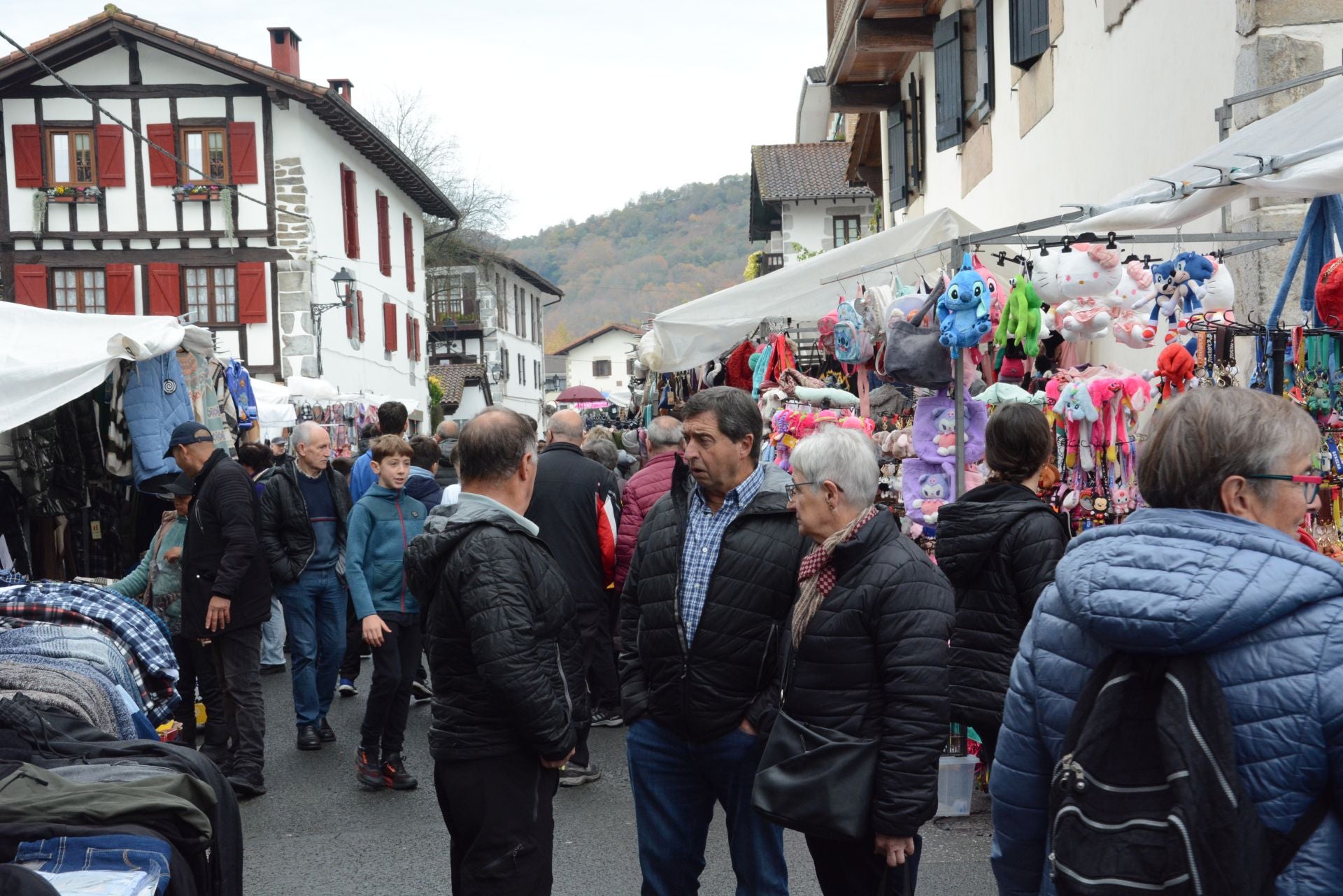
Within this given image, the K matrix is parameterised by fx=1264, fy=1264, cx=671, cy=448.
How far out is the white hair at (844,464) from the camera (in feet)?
A: 10.9

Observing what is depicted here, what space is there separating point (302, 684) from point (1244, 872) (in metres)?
6.33

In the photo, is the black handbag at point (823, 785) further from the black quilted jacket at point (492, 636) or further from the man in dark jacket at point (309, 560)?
the man in dark jacket at point (309, 560)

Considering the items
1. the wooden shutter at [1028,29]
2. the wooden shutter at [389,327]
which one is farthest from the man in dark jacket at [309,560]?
the wooden shutter at [389,327]

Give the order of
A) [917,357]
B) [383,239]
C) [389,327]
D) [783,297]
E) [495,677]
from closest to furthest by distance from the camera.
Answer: [495,677], [917,357], [783,297], [383,239], [389,327]

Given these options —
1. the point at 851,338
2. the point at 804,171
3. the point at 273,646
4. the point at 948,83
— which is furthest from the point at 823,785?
the point at 804,171

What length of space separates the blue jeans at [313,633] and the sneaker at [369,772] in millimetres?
996

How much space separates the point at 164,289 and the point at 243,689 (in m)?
19.9

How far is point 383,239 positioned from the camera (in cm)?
3108

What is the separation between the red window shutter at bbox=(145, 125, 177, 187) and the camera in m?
23.9

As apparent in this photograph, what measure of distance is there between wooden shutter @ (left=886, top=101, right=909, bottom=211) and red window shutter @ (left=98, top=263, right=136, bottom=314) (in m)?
14.7

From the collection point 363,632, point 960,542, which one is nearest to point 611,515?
point 363,632

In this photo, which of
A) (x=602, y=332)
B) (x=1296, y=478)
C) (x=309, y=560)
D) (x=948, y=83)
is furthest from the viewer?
(x=602, y=332)

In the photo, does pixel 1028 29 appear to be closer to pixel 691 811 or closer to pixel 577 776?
pixel 577 776

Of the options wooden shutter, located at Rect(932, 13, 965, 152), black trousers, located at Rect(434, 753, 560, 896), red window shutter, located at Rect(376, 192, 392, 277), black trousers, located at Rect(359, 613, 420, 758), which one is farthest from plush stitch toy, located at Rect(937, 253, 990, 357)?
red window shutter, located at Rect(376, 192, 392, 277)
